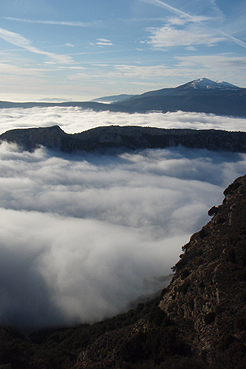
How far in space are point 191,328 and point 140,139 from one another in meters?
139

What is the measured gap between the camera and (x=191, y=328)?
21.9 meters

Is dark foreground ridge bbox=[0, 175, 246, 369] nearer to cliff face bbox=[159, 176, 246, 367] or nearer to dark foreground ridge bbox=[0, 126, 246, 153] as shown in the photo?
cliff face bbox=[159, 176, 246, 367]

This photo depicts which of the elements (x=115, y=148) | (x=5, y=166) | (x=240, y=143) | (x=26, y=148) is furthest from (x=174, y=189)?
(x=5, y=166)

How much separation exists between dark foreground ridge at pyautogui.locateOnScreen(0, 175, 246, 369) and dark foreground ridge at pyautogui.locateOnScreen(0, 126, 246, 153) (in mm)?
117288

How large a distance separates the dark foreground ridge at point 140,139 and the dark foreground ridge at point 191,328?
11729cm

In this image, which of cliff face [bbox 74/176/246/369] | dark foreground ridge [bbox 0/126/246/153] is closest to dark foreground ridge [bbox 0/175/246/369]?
cliff face [bbox 74/176/246/369]

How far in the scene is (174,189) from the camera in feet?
439

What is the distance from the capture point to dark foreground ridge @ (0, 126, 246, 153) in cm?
14012

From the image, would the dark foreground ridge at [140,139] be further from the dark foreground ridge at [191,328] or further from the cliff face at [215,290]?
the cliff face at [215,290]

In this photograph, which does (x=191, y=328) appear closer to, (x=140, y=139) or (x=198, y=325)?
(x=198, y=325)

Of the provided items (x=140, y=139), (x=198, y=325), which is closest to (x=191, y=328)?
(x=198, y=325)

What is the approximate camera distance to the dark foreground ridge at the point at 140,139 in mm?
140125

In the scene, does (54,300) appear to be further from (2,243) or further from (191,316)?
(191,316)

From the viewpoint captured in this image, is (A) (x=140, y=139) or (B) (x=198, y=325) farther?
(A) (x=140, y=139)
